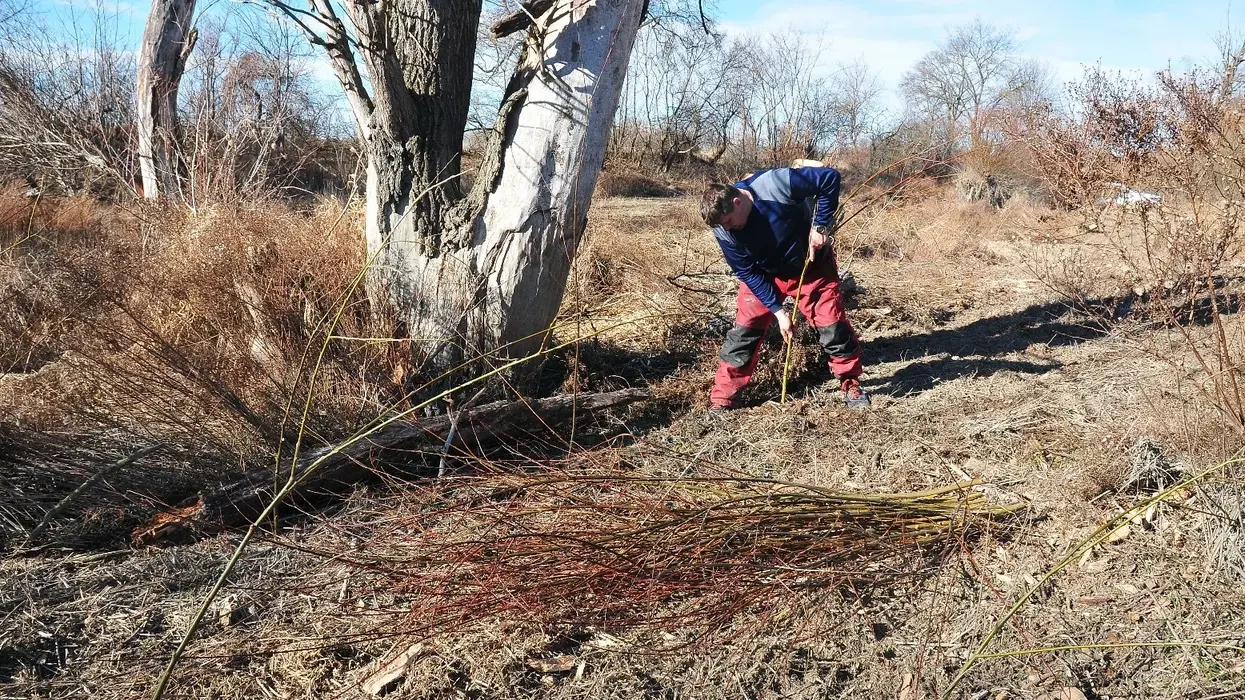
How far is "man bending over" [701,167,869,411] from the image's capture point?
408 cm

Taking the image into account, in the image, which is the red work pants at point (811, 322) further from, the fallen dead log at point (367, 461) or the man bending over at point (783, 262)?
the fallen dead log at point (367, 461)

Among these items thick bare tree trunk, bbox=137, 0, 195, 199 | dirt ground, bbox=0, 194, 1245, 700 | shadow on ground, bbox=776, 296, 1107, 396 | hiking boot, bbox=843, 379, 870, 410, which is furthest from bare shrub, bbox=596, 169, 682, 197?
dirt ground, bbox=0, 194, 1245, 700

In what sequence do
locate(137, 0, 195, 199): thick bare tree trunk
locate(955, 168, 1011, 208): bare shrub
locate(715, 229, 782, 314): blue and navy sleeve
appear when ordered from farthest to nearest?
locate(955, 168, 1011, 208): bare shrub < locate(137, 0, 195, 199): thick bare tree trunk < locate(715, 229, 782, 314): blue and navy sleeve

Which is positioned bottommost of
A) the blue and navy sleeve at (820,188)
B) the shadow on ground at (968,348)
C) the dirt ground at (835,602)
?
the dirt ground at (835,602)

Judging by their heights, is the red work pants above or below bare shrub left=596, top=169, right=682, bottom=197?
below

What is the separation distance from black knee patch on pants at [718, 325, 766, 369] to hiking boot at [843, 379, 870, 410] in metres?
0.56

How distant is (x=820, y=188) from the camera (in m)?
4.09

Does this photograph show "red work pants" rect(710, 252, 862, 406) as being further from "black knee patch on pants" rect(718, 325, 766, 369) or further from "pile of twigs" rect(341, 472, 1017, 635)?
"pile of twigs" rect(341, 472, 1017, 635)

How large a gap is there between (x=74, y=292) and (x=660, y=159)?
17705mm

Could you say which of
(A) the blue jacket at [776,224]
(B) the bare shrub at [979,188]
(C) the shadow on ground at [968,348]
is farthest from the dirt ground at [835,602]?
(B) the bare shrub at [979,188]

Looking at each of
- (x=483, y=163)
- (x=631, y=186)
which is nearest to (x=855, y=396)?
(x=483, y=163)

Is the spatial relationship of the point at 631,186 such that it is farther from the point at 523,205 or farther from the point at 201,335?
the point at 201,335

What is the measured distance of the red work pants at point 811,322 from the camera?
420cm

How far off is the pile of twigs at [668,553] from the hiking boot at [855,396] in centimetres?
122
